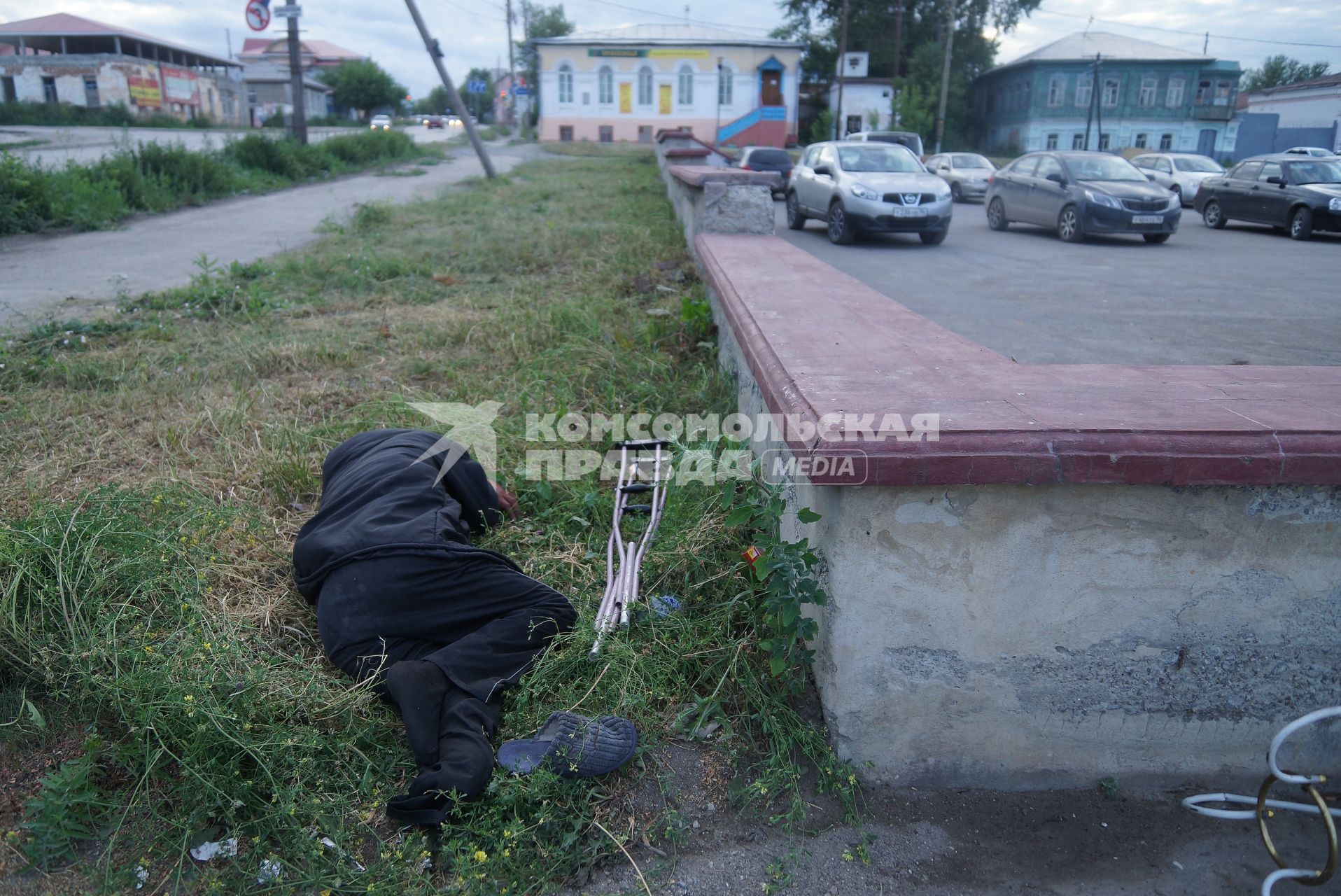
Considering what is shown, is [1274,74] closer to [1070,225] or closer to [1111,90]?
[1111,90]

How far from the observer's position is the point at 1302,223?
14.1 m

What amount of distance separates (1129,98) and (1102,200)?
44.2 m

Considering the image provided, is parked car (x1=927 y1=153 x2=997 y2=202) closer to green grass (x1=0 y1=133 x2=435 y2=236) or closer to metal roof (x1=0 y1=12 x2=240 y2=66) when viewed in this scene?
green grass (x1=0 y1=133 x2=435 y2=236)

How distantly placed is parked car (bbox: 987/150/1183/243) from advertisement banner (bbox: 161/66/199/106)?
56.9 metres

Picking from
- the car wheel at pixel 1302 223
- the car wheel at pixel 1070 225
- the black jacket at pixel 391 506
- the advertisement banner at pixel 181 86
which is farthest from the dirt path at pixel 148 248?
the advertisement banner at pixel 181 86

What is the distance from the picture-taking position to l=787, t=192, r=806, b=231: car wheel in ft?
44.8

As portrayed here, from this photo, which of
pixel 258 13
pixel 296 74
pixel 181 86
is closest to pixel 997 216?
pixel 258 13

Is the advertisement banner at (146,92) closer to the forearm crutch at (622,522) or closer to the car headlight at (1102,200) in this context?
the car headlight at (1102,200)

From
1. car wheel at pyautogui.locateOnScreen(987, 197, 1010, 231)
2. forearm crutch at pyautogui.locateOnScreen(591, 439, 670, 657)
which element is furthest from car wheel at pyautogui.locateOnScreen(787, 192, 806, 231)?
forearm crutch at pyautogui.locateOnScreen(591, 439, 670, 657)

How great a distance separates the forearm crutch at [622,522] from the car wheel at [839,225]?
805 cm

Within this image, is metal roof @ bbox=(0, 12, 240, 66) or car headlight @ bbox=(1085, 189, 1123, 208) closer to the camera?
car headlight @ bbox=(1085, 189, 1123, 208)

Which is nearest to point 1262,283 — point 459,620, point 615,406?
point 615,406

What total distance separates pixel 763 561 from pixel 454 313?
5.31 m

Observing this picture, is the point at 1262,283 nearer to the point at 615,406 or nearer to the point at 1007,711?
the point at 615,406
